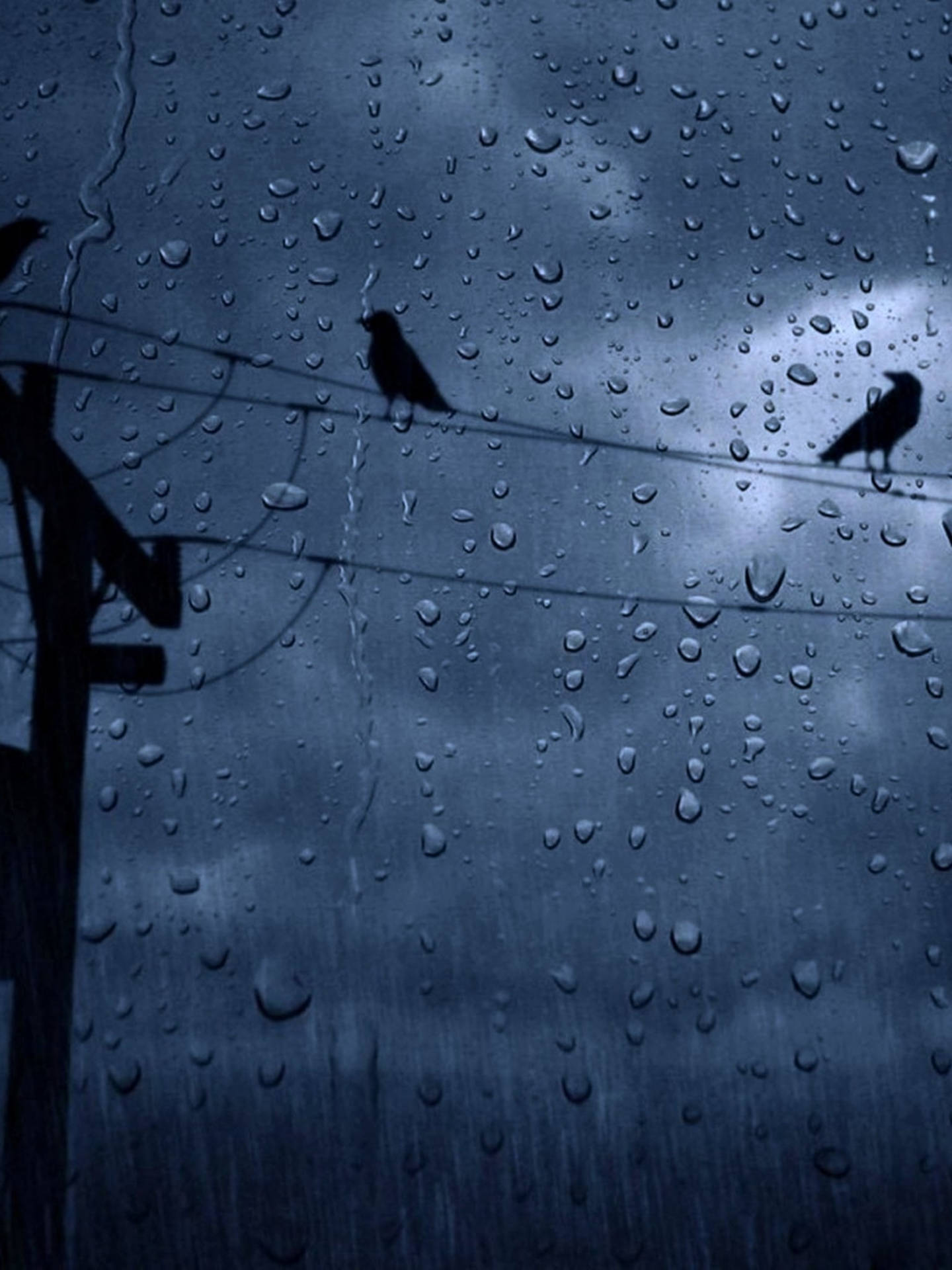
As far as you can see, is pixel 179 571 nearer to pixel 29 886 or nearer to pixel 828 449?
pixel 29 886

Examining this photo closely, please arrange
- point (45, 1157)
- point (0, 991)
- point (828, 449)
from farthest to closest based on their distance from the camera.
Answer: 1. point (828, 449)
2. point (0, 991)
3. point (45, 1157)

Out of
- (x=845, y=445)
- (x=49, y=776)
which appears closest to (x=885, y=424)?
(x=845, y=445)

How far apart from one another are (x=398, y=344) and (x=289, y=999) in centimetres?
105

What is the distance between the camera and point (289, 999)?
59.3 inches

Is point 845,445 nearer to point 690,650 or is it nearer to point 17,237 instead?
point 690,650

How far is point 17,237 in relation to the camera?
1954mm

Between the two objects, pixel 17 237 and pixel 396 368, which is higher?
pixel 17 237

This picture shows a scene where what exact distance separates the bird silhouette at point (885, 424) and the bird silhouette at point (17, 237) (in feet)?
4.52

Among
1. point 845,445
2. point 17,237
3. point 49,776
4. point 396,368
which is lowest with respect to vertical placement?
point 49,776

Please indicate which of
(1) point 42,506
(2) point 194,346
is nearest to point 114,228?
(2) point 194,346

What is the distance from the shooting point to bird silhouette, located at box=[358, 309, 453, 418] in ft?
6.15

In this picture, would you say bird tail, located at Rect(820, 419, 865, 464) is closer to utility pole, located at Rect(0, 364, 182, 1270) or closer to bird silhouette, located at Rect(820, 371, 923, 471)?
bird silhouette, located at Rect(820, 371, 923, 471)

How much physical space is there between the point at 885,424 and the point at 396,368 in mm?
805

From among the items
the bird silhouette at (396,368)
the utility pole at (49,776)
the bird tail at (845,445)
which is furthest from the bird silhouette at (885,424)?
the utility pole at (49,776)
